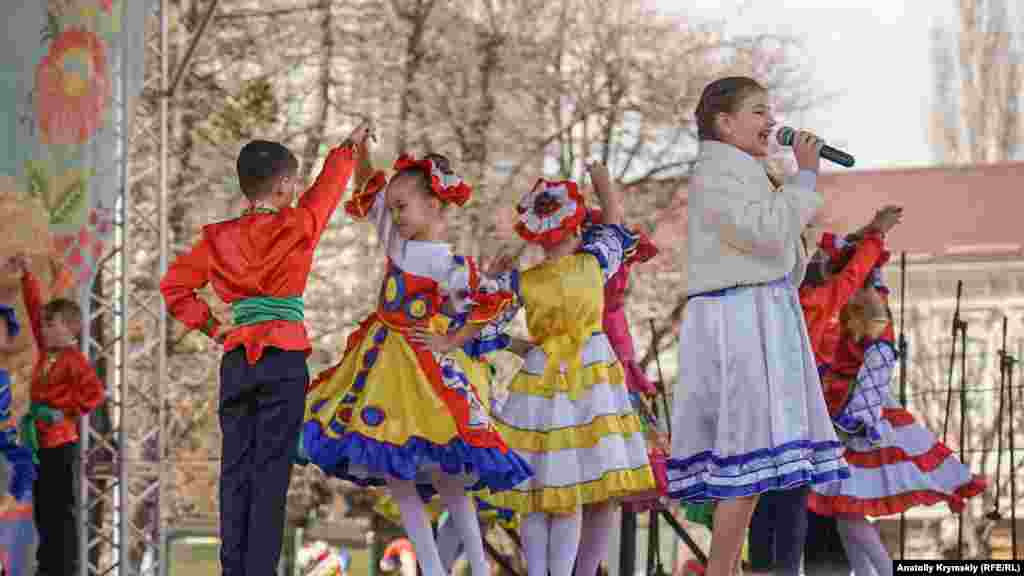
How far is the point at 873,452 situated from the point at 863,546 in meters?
0.37

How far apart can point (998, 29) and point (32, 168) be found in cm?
2597

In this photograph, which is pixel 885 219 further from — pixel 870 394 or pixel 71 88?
pixel 71 88

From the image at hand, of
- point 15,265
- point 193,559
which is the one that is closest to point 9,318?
point 15,265

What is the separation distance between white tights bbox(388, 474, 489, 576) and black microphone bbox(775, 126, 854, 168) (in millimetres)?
1610

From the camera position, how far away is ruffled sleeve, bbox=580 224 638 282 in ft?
20.8

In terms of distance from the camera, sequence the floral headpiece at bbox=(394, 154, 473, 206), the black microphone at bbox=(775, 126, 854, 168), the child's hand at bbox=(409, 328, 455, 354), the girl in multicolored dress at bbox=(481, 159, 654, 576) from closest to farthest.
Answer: the black microphone at bbox=(775, 126, 854, 168) → the child's hand at bbox=(409, 328, 455, 354) → the floral headpiece at bbox=(394, 154, 473, 206) → the girl in multicolored dress at bbox=(481, 159, 654, 576)

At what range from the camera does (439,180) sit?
5875 millimetres

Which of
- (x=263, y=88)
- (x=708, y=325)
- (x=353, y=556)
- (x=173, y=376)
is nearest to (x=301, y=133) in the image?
(x=263, y=88)

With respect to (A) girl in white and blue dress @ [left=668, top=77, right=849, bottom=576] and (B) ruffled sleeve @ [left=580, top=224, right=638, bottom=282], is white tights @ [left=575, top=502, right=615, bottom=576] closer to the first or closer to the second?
(B) ruffled sleeve @ [left=580, top=224, right=638, bottom=282]

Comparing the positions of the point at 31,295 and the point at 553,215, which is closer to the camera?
the point at 553,215

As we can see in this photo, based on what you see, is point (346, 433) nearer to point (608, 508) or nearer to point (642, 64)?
point (608, 508)

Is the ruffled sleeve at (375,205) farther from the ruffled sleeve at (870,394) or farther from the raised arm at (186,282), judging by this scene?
the ruffled sleeve at (870,394)

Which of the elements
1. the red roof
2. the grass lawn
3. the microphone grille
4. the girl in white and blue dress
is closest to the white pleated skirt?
the girl in white and blue dress

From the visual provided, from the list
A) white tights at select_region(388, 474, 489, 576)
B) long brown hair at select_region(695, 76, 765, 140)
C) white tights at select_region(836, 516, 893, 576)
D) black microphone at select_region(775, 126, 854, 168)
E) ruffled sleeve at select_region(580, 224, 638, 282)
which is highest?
long brown hair at select_region(695, 76, 765, 140)
